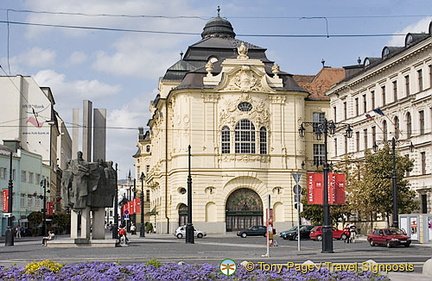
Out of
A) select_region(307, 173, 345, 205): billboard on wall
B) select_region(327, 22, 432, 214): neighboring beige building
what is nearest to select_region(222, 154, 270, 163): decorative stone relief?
select_region(327, 22, 432, 214): neighboring beige building

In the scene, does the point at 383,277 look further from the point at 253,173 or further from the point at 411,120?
the point at 253,173

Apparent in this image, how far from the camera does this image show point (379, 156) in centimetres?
5547

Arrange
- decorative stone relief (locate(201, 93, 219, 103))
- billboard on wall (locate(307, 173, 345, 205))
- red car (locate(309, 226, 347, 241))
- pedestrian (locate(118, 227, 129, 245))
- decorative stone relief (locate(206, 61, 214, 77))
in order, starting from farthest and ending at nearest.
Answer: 1. decorative stone relief (locate(206, 61, 214, 77))
2. decorative stone relief (locate(201, 93, 219, 103))
3. red car (locate(309, 226, 347, 241))
4. pedestrian (locate(118, 227, 129, 245))
5. billboard on wall (locate(307, 173, 345, 205))

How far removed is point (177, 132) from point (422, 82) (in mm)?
28132

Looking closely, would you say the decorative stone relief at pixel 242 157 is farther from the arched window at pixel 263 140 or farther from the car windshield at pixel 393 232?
the car windshield at pixel 393 232

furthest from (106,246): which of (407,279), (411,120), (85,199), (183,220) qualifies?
(183,220)

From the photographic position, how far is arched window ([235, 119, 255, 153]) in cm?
7312

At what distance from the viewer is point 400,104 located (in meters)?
59.7

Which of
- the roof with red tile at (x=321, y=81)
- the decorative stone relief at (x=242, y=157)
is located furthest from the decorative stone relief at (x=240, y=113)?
the roof with red tile at (x=321, y=81)

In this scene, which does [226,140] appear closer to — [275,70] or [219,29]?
[275,70]

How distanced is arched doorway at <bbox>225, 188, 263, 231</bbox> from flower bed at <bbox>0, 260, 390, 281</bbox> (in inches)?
2292

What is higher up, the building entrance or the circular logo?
the building entrance

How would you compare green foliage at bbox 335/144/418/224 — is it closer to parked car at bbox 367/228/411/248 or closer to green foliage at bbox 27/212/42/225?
parked car at bbox 367/228/411/248

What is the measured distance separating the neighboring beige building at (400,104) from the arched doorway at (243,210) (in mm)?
10207
